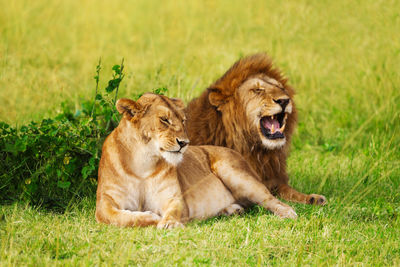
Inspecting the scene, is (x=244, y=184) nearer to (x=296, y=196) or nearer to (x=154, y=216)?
(x=296, y=196)

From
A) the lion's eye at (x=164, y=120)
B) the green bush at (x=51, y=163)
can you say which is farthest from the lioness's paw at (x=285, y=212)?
the green bush at (x=51, y=163)

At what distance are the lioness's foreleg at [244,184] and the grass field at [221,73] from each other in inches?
3.8

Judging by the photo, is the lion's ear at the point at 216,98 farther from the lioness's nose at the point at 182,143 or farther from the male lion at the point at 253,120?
the lioness's nose at the point at 182,143

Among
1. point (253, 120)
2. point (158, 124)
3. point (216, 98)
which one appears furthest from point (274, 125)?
point (158, 124)

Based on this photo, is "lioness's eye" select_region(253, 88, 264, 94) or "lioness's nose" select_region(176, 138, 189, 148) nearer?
"lioness's nose" select_region(176, 138, 189, 148)

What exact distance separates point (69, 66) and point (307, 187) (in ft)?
17.7

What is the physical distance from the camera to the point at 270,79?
5520mm

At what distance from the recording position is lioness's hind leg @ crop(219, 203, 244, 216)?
469 centimetres

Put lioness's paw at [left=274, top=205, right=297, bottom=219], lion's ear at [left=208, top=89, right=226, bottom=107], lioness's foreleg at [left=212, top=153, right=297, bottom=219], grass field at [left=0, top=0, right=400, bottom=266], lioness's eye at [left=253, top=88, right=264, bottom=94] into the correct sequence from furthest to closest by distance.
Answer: lion's ear at [left=208, top=89, right=226, bottom=107], lioness's eye at [left=253, top=88, right=264, bottom=94], lioness's foreleg at [left=212, top=153, right=297, bottom=219], lioness's paw at [left=274, top=205, right=297, bottom=219], grass field at [left=0, top=0, right=400, bottom=266]

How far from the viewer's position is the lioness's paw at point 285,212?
450 centimetres

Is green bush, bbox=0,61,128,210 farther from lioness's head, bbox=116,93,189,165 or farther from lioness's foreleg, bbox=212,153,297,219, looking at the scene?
lioness's foreleg, bbox=212,153,297,219

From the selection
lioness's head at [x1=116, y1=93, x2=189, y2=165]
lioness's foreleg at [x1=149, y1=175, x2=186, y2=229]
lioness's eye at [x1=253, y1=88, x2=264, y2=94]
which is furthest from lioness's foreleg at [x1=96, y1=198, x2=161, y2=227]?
lioness's eye at [x1=253, y1=88, x2=264, y2=94]

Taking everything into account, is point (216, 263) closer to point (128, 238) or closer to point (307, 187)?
A: point (128, 238)

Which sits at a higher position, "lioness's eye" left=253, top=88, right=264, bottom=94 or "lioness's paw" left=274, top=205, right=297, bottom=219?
"lioness's eye" left=253, top=88, right=264, bottom=94
